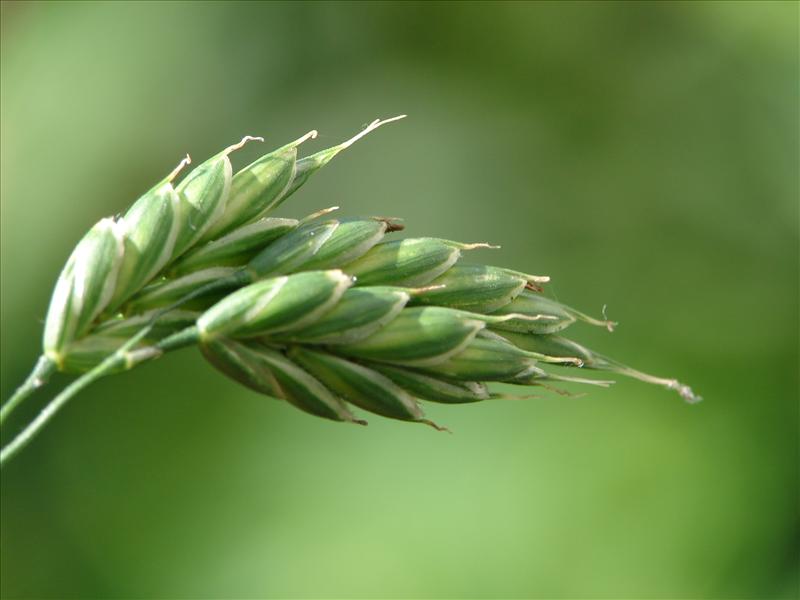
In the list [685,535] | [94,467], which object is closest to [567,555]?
[685,535]

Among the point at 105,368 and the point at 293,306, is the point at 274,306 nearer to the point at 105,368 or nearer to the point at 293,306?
the point at 293,306

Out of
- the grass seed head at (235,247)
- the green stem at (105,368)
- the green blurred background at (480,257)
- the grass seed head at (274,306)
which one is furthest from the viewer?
the green blurred background at (480,257)

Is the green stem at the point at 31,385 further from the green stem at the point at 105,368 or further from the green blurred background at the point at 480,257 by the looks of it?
the green blurred background at the point at 480,257

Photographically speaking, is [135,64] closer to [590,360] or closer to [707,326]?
[707,326]

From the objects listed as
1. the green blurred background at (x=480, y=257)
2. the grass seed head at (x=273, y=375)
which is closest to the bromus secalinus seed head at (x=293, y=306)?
the grass seed head at (x=273, y=375)

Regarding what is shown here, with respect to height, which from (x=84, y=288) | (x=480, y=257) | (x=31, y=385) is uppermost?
(x=84, y=288)

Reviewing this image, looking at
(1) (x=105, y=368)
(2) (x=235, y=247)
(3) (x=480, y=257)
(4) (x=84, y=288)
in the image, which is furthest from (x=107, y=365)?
(3) (x=480, y=257)

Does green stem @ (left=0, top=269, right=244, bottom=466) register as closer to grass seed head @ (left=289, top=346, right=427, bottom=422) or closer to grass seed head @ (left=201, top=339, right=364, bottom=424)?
grass seed head @ (left=201, top=339, right=364, bottom=424)
